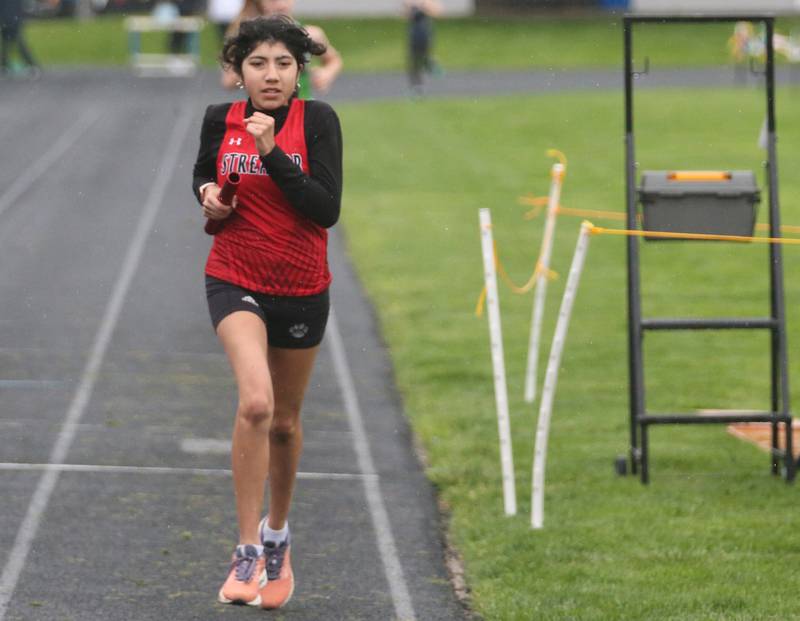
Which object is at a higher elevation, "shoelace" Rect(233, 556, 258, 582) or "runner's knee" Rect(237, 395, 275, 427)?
"runner's knee" Rect(237, 395, 275, 427)

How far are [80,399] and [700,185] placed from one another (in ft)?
12.2

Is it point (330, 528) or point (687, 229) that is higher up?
point (687, 229)

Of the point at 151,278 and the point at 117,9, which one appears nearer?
the point at 151,278

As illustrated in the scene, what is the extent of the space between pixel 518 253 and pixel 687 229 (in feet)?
26.7

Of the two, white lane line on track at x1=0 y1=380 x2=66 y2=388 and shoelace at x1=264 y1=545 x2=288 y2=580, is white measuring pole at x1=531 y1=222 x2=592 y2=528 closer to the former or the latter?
shoelace at x1=264 y1=545 x2=288 y2=580

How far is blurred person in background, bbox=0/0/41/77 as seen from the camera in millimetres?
33656

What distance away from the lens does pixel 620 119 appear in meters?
28.1

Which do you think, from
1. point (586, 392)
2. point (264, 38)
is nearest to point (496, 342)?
point (264, 38)

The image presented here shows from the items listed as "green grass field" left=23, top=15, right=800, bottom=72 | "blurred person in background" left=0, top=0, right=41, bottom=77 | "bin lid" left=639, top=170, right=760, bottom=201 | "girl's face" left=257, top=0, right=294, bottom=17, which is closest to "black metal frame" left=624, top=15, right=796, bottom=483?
"bin lid" left=639, top=170, right=760, bottom=201

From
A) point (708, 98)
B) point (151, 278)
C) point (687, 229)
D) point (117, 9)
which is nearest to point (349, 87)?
point (708, 98)

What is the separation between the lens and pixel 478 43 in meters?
44.7

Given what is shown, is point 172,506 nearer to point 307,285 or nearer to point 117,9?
point 307,285

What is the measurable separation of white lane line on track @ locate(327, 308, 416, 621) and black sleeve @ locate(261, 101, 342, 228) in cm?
138

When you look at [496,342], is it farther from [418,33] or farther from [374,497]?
[418,33]
